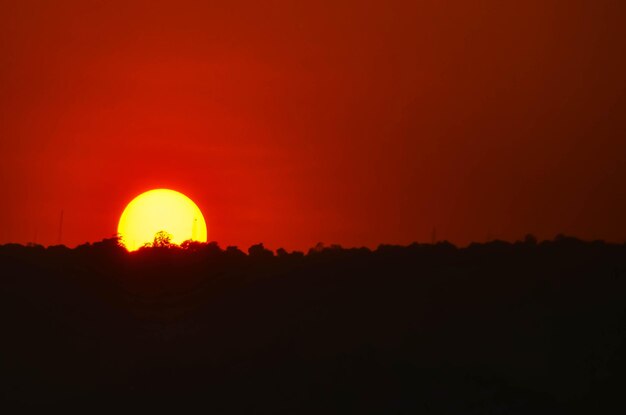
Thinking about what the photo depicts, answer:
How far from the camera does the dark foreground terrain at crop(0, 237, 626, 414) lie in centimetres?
3064

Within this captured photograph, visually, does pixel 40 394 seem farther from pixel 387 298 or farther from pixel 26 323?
pixel 387 298

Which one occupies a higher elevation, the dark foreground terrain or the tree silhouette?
the tree silhouette

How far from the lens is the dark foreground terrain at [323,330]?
101ft

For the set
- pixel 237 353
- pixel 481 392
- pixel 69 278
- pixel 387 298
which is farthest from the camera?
pixel 69 278

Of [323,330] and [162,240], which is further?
[162,240]

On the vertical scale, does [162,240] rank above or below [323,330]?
above

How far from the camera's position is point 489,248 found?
36438mm

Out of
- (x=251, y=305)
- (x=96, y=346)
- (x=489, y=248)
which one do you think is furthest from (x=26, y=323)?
(x=489, y=248)

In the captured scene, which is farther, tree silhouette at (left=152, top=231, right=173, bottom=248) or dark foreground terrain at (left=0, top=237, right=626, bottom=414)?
tree silhouette at (left=152, top=231, right=173, bottom=248)

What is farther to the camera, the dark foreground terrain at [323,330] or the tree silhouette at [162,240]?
the tree silhouette at [162,240]

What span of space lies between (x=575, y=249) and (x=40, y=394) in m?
11.9

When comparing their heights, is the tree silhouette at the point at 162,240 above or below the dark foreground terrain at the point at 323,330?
above

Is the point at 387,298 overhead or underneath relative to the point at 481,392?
overhead

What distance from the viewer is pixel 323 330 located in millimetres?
Result: 33438
